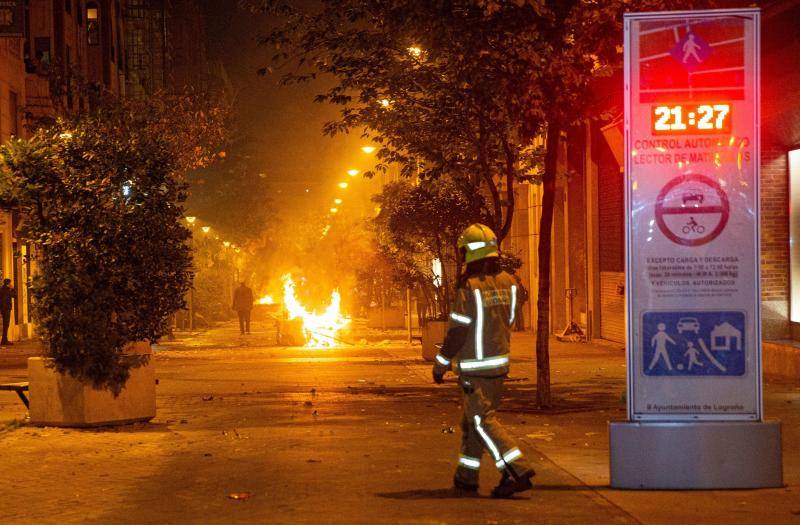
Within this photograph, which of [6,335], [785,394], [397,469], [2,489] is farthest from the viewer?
[6,335]

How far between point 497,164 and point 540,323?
464 cm

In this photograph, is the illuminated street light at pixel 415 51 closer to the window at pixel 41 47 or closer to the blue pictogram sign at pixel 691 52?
the blue pictogram sign at pixel 691 52

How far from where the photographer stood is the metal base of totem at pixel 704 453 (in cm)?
806

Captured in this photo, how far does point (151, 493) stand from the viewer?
8578 mm

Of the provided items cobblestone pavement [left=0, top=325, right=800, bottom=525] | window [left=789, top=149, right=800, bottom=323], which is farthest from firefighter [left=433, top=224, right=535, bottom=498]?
window [left=789, top=149, right=800, bottom=323]

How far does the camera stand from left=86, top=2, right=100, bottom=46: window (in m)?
46.3

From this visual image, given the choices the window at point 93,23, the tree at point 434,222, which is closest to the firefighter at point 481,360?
the tree at point 434,222

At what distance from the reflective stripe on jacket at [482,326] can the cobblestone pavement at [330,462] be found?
36.0 inches

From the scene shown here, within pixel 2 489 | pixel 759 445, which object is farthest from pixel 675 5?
pixel 2 489

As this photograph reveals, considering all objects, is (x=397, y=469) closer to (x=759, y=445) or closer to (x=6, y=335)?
(x=759, y=445)

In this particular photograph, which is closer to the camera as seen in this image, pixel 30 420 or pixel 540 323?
pixel 30 420

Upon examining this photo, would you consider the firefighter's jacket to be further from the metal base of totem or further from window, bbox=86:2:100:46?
window, bbox=86:2:100:46

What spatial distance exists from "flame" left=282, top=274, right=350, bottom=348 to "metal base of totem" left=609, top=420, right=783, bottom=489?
73.9 feet

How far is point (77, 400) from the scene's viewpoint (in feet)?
40.1
